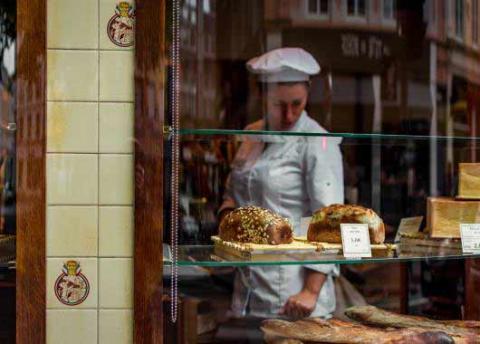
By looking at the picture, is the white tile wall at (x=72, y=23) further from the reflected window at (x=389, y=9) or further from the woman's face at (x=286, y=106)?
the reflected window at (x=389, y=9)

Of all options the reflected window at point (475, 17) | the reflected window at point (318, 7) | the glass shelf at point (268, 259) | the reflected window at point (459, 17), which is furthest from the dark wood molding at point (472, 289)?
the reflected window at point (318, 7)

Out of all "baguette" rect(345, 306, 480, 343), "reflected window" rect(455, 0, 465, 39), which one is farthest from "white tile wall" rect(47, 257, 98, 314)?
"reflected window" rect(455, 0, 465, 39)

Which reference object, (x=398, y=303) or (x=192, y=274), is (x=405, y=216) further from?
(x=192, y=274)

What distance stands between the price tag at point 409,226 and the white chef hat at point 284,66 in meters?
0.75

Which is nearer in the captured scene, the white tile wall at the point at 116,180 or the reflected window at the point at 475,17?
the white tile wall at the point at 116,180

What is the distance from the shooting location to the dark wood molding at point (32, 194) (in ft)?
5.15

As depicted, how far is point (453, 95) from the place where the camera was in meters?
3.17

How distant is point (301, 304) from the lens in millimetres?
2301

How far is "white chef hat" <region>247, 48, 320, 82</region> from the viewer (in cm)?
269

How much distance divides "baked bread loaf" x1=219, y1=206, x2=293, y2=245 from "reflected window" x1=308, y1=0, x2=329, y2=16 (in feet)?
5.54

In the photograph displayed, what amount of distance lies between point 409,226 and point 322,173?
17.5 inches

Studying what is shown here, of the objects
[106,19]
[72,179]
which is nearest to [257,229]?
[72,179]

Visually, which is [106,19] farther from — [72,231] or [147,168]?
[72,231]

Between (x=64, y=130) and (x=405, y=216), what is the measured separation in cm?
115
